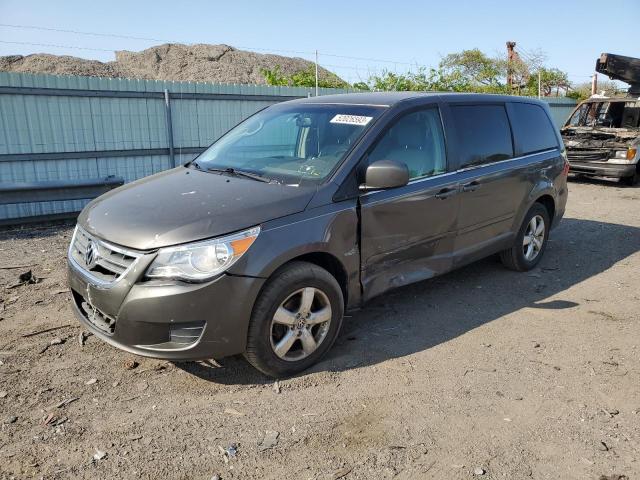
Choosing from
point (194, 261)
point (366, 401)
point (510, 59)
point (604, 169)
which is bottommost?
point (366, 401)

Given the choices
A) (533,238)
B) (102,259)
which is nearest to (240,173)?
(102,259)

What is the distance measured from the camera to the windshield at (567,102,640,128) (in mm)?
12750

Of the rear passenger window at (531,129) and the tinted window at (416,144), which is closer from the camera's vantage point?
the tinted window at (416,144)

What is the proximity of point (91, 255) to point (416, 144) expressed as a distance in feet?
8.44

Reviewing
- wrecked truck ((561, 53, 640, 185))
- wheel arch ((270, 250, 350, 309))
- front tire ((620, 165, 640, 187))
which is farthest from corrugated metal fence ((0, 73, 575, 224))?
front tire ((620, 165, 640, 187))

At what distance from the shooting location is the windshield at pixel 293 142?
12.9 feet

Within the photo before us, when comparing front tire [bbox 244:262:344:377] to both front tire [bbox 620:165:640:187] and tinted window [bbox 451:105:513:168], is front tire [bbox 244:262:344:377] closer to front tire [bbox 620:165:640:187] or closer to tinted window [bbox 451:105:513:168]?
tinted window [bbox 451:105:513:168]

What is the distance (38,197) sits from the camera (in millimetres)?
7727

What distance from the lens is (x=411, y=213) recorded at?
4.20 m

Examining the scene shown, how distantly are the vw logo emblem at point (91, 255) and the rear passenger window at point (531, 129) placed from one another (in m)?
4.12

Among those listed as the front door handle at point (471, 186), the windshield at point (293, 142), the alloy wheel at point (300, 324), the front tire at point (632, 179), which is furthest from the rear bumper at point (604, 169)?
the alloy wheel at point (300, 324)

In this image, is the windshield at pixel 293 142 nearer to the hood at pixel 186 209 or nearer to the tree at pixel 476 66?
the hood at pixel 186 209

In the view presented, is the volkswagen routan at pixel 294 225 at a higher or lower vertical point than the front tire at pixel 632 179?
higher

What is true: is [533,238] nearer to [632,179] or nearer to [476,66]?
[632,179]
